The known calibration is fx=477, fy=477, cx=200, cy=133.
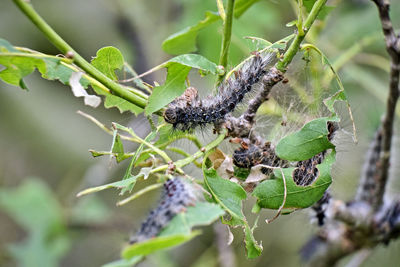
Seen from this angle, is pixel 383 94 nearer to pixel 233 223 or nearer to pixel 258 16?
pixel 258 16

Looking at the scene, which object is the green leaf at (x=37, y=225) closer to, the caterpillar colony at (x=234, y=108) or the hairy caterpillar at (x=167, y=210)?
the caterpillar colony at (x=234, y=108)

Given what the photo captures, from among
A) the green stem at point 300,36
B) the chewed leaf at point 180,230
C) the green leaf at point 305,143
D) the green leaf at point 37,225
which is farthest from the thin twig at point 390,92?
the green leaf at point 37,225

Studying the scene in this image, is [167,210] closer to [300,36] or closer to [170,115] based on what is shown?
[170,115]

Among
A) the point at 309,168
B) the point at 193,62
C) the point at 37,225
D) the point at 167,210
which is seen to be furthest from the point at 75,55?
the point at 37,225

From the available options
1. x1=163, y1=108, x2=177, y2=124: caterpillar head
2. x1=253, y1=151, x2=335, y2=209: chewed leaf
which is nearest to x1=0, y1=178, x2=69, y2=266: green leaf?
x1=163, y1=108, x2=177, y2=124: caterpillar head

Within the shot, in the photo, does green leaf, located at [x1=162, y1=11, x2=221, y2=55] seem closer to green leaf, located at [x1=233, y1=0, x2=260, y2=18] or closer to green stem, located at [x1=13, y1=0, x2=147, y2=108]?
green leaf, located at [x1=233, y1=0, x2=260, y2=18]

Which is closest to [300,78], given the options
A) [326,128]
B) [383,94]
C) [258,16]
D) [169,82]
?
[326,128]
